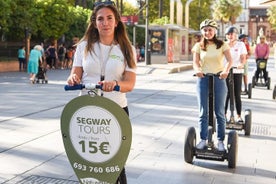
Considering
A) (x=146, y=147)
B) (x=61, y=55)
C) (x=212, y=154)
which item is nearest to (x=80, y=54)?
(x=212, y=154)

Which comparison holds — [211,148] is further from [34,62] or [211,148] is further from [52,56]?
[52,56]

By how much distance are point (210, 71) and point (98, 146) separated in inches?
129

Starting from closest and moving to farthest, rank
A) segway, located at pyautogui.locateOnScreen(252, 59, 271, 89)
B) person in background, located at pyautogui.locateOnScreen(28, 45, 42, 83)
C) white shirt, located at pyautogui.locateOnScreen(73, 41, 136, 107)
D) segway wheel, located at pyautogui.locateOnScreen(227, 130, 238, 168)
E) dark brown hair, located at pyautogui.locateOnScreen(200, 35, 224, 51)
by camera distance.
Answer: white shirt, located at pyautogui.locateOnScreen(73, 41, 136, 107)
segway wheel, located at pyautogui.locateOnScreen(227, 130, 238, 168)
dark brown hair, located at pyautogui.locateOnScreen(200, 35, 224, 51)
segway, located at pyautogui.locateOnScreen(252, 59, 271, 89)
person in background, located at pyautogui.locateOnScreen(28, 45, 42, 83)

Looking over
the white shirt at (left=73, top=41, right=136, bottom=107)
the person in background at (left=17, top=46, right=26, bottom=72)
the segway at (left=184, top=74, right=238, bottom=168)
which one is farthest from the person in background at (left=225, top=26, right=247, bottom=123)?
the person in background at (left=17, top=46, right=26, bottom=72)

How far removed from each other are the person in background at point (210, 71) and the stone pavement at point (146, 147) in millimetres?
452

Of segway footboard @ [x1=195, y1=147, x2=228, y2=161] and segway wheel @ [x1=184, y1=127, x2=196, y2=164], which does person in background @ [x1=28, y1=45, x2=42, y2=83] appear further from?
segway footboard @ [x1=195, y1=147, x2=228, y2=161]

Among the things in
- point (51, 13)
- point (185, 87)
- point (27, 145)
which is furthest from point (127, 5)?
point (27, 145)

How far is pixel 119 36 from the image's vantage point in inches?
143

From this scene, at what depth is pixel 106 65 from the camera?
3.46 metres

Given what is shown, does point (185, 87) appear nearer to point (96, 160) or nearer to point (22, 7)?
point (22, 7)

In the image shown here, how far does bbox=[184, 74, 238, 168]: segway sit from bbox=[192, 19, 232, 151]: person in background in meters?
0.05

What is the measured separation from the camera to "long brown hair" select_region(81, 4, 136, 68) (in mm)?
3531

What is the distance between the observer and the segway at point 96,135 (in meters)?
3.06

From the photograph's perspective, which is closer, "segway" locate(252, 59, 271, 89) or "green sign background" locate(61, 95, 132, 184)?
"green sign background" locate(61, 95, 132, 184)
